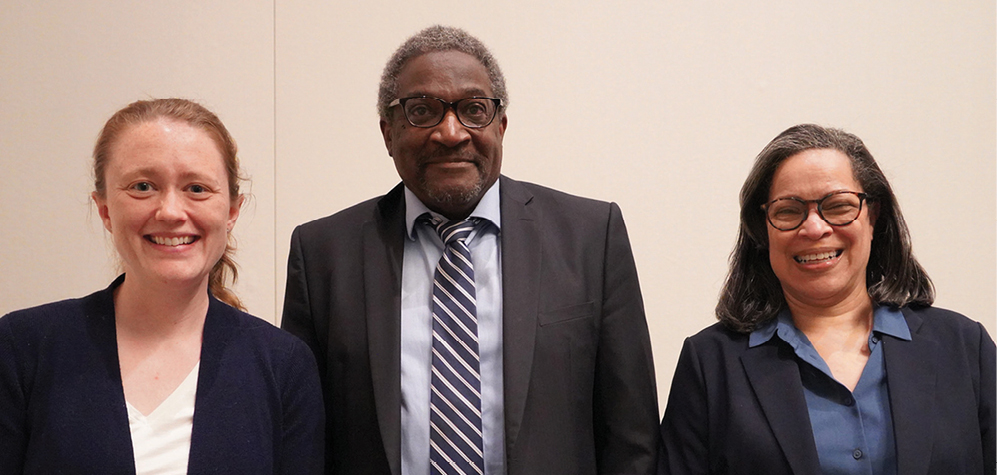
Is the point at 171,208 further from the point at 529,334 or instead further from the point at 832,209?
the point at 832,209

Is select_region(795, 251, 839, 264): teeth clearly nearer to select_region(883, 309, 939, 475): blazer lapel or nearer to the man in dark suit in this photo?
select_region(883, 309, 939, 475): blazer lapel

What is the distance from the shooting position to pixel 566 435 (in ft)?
5.61

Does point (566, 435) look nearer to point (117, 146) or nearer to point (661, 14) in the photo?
point (117, 146)

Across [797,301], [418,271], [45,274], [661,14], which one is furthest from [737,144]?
[45,274]

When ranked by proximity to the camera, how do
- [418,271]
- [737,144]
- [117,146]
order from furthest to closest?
[737,144]
[418,271]
[117,146]

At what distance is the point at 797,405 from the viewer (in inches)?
65.3

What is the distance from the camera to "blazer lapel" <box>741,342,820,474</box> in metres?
1.60

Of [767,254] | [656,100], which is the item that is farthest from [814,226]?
[656,100]

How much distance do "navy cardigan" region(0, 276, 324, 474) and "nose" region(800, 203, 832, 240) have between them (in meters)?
1.09

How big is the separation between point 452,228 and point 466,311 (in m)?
0.20

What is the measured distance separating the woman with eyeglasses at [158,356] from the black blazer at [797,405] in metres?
0.83

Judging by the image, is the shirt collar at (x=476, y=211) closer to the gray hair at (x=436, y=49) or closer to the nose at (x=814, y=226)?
the gray hair at (x=436, y=49)

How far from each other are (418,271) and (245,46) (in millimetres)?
1499

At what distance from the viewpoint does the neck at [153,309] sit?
5.05 feet
